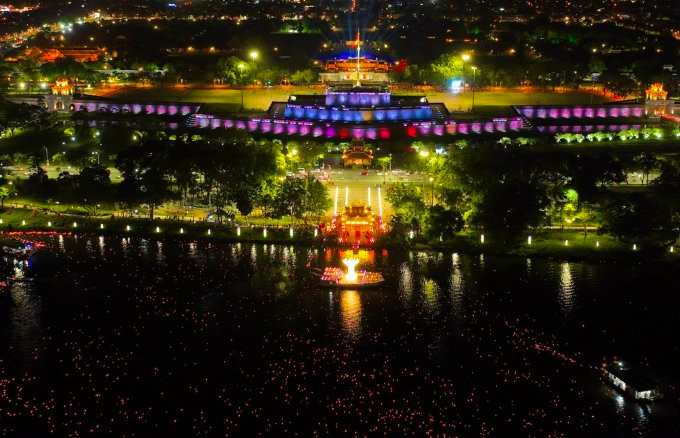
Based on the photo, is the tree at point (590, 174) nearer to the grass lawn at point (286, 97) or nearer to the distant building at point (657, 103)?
the grass lawn at point (286, 97)

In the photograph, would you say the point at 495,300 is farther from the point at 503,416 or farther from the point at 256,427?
the point at 256,427

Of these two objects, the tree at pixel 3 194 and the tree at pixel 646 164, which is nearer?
the tree at pixel 3 194

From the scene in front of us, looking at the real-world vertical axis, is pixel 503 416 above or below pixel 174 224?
below

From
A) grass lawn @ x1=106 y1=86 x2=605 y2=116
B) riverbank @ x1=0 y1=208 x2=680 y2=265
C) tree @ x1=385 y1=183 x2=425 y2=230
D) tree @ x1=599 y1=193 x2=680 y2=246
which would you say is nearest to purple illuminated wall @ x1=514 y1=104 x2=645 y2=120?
grass lawn @ x1=106 y1=86 x2=605 y2=116

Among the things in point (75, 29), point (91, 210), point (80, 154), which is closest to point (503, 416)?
point (91, 210)

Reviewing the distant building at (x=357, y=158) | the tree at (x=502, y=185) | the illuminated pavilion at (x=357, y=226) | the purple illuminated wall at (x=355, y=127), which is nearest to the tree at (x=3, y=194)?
the illuminated pavilion at (x=357, y=226)

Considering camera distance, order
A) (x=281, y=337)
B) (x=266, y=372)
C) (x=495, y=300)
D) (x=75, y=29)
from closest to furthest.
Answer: (x=266, y=372)
(x=281, y=337)
(x=495, y=300)
(x=75, y=29)

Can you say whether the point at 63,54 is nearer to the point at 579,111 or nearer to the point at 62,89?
the point at 62,89

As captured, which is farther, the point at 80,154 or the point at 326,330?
the point at 80,154
